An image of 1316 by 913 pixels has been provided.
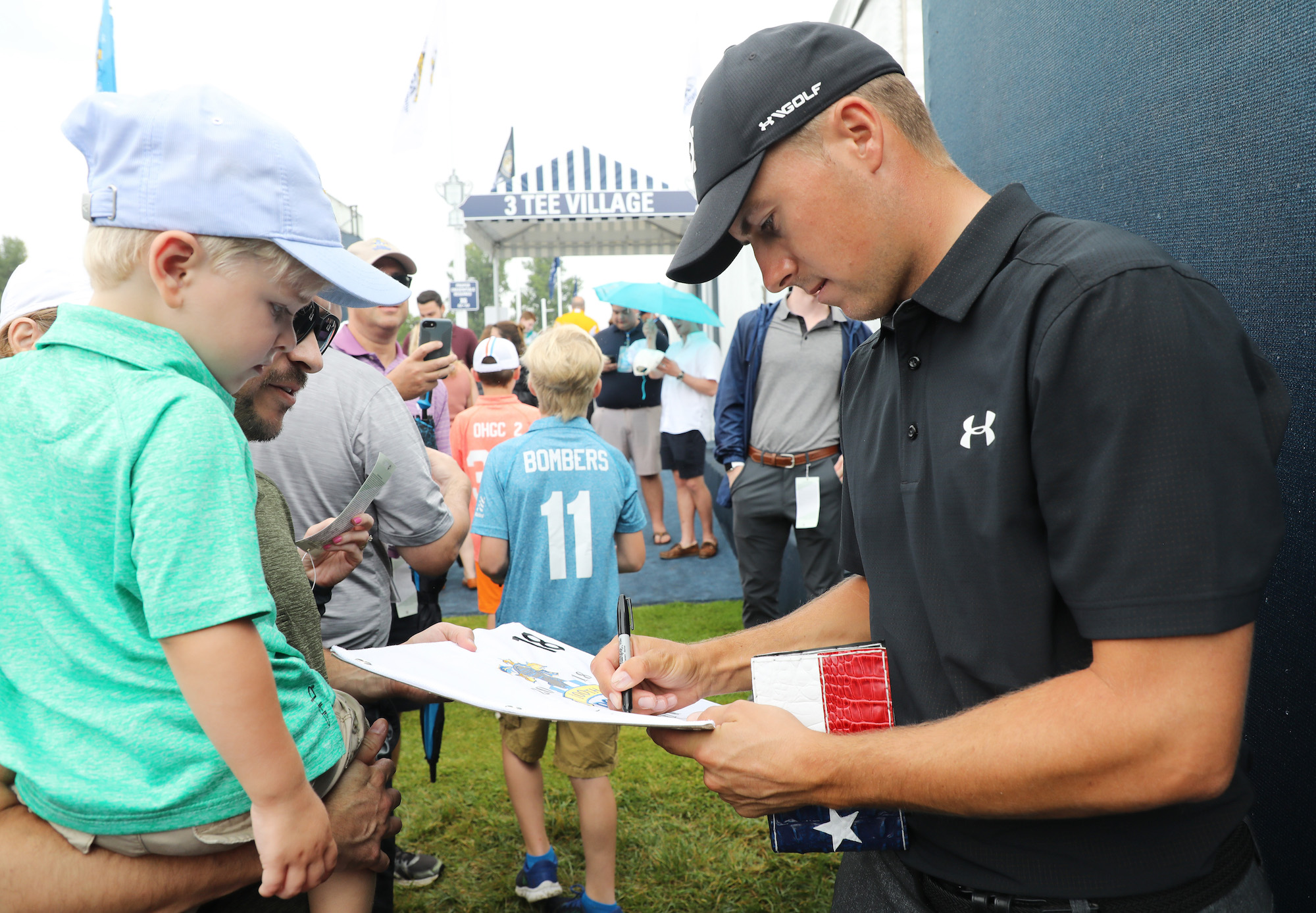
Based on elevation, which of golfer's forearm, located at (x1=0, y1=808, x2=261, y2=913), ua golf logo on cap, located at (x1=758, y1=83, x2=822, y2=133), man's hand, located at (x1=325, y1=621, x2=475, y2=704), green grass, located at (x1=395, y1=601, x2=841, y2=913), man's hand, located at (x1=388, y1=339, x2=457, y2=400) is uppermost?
ua golf logo on cap, located at (x1=758, y1=83, x2=822, y2=133)

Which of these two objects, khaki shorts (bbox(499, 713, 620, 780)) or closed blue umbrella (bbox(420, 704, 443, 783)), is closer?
khaki shorts (bbox(499, 713, 620, 780))

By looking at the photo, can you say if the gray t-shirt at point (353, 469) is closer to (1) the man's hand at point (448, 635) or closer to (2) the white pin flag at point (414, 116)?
(1) the man's hand at point (448, 635)

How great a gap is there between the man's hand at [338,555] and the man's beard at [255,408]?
0.26 meters

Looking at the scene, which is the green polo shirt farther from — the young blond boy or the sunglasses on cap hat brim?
the sunglasses on cap hat brim

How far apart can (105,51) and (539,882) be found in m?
6.96

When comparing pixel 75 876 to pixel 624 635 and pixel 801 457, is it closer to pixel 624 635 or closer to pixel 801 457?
pixel 624 635

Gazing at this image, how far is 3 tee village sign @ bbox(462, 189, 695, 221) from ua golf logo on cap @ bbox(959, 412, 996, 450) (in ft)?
47.2

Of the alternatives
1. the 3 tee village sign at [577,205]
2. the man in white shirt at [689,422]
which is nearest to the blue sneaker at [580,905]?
the man in white shirt at [689,422]

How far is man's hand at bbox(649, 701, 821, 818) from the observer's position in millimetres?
1143

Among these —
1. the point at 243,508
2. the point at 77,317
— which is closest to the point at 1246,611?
the point at 243,508

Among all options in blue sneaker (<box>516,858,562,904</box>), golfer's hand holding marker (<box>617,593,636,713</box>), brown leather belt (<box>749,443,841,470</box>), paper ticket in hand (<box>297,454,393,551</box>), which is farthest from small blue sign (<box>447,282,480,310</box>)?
golfer's hand holding marker (<box>617,593,636,713</box>)

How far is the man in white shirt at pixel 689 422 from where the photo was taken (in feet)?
25.2

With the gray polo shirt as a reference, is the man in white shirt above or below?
below

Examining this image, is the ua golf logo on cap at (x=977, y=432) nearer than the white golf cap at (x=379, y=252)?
Result: Yes
